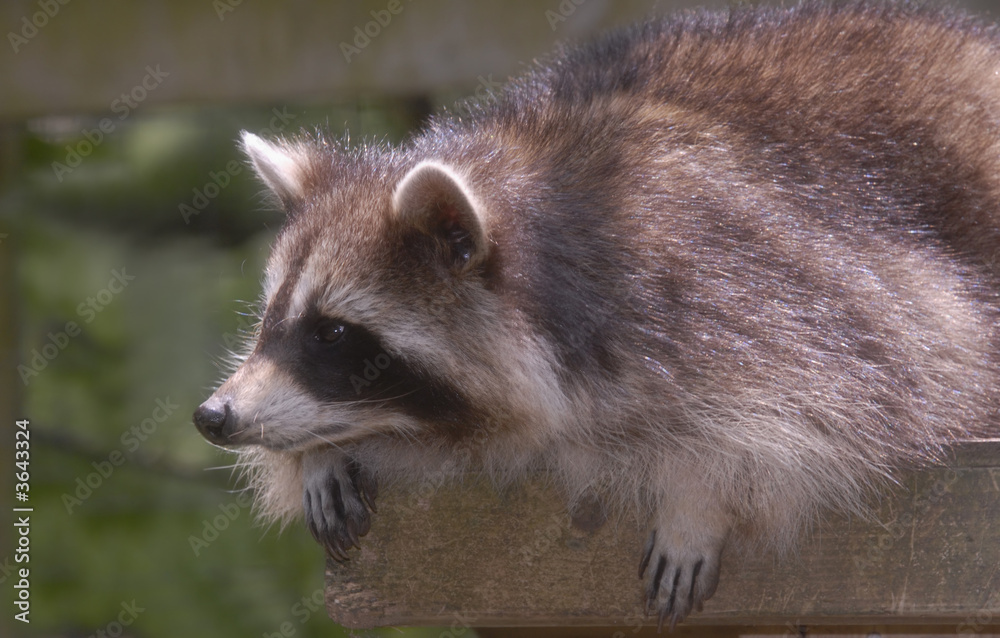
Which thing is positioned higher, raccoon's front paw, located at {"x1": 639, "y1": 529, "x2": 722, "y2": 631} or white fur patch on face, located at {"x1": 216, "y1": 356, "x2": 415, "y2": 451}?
white fur patch on face, located at {"x1": 216, "y1": 356, "x2": 415, "y2": 451}

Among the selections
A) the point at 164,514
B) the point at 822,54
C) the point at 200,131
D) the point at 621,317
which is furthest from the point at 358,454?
the point at 200,131

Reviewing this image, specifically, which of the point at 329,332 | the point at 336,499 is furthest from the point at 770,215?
the point at 336,499

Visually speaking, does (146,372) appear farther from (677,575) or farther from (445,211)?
(677,575)

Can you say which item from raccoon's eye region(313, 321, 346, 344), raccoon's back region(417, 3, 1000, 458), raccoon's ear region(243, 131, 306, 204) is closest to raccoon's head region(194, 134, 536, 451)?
raccoon's eye region(313, 321, 346, 344)

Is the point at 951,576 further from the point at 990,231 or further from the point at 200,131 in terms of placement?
the point at 200,131

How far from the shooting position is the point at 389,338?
7.14 feet

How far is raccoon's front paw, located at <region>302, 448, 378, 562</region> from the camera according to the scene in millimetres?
2152

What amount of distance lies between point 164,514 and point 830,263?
3.77 meters

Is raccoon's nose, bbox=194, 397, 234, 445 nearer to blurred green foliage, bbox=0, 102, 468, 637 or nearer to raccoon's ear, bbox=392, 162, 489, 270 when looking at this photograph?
raccoon's ear, bbox=392, 162, 489, 270

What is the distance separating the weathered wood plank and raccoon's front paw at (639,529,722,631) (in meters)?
0.03

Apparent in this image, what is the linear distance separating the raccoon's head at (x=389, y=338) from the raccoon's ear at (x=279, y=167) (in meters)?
0.34

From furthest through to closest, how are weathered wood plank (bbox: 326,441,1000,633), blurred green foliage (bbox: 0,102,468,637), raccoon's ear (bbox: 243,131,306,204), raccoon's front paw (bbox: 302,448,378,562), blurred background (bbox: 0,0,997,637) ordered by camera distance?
blurred green foliage (bbox: 0,102,468,637), blurred background (bbox: 0,0,997,637), raccoon's ear (bbox: 243,131,306,204), raccoon's front paw (bbox: 302,448,378,562), weathered wood plank (bbox: 326,441,1000,633)

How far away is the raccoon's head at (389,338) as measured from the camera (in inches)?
85.0

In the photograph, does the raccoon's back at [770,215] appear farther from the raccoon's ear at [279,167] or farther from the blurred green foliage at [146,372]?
the blurred green foliage at [146,372]
